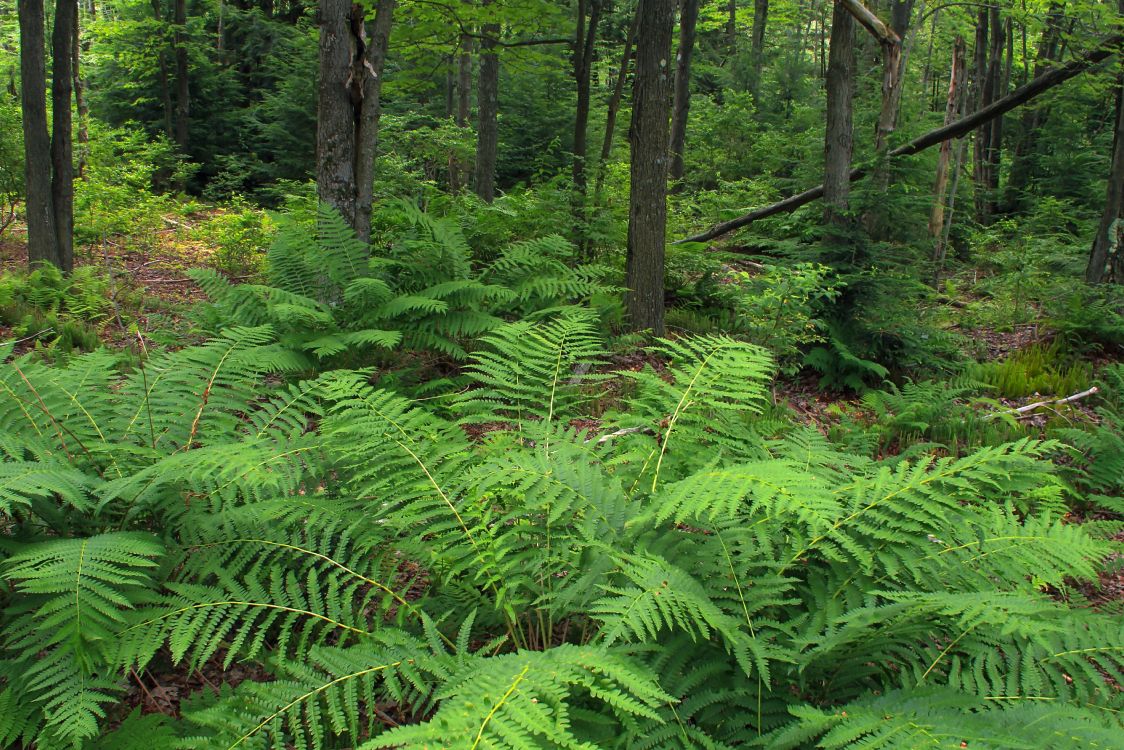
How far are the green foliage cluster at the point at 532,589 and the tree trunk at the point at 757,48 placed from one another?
832 inches

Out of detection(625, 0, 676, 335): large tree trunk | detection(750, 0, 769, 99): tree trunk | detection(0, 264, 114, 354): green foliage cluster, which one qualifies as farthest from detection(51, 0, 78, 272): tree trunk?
detection(750, 0, 769, 99): tree trunk

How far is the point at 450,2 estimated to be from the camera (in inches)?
282

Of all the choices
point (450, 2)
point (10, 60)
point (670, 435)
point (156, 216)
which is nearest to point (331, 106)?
point (450, 2)

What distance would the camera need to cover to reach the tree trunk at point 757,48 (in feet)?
70.3

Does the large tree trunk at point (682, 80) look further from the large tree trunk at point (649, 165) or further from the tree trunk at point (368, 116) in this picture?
the tree trunk at point (368, 116)

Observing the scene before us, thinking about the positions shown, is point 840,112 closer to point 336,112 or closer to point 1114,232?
point 1114,232

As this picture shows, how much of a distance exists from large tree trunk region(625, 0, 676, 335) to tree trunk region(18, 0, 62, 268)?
20.3 feet

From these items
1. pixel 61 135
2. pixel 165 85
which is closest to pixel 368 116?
pixel 61 135

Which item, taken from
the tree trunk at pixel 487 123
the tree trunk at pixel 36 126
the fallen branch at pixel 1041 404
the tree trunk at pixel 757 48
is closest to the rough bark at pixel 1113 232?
the fallen branch at pixel 1041 404

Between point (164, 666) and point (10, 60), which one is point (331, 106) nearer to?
point (164, 666)

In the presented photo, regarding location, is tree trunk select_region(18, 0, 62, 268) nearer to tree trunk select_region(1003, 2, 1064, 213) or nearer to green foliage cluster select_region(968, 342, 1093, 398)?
green foliage cluster select_region(968, 342, 1093, 398)

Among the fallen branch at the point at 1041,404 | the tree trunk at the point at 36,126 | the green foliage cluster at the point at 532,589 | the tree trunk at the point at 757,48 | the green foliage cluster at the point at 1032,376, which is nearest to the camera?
the green foliage cluster at the point at 532,589

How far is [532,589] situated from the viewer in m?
2.37

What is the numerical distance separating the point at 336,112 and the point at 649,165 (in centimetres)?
283
